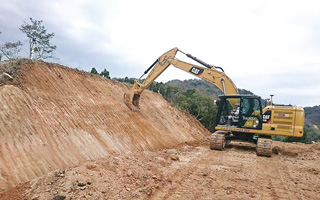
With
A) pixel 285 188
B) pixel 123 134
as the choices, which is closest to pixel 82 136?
pixel 123 134

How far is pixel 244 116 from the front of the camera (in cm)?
1066

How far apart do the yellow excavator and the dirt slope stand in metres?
3.11

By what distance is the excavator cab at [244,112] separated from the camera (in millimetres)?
10469

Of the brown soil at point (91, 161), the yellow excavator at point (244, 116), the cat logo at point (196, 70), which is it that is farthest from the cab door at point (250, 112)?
the cat logo at point (196, 70)

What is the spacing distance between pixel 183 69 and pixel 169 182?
7.70 meters

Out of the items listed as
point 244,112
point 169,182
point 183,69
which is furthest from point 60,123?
point 244,112

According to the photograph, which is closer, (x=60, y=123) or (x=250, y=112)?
(x=60, y=123)

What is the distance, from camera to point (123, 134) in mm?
9398

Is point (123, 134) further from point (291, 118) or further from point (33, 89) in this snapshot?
point (291, 118)

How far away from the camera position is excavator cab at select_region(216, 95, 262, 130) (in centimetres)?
1047

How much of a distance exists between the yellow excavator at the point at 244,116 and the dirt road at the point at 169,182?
273cm

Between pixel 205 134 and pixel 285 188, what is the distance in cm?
1286

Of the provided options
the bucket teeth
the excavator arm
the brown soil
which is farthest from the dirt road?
the excavator arm

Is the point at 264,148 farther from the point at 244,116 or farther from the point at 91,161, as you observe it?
the point at 91,161
